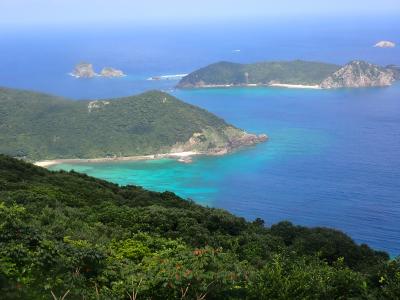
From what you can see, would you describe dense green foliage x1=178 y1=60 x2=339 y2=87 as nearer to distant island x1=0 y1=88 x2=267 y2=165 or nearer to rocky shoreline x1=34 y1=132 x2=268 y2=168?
distant island x1=0 y1=88 x2=267 y2=165

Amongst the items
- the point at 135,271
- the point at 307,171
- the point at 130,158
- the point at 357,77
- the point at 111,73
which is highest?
the point at 111,73

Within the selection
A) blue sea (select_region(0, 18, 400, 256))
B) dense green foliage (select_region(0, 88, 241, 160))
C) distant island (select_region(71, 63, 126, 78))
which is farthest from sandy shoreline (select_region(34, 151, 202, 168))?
distant island (select_region(71, 63, 126, 78))

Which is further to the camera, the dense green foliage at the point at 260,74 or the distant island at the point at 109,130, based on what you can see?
the dense green foliage at the point at 260,74

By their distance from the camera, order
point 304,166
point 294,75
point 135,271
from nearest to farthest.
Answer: point 135,271 → point 304,166 → point 294,75

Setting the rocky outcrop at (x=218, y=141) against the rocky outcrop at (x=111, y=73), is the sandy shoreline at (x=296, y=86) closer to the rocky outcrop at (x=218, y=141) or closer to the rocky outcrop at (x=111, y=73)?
the rocky outcrop at (x=111, y=73)

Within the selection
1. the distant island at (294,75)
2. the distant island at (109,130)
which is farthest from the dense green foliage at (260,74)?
the distant island at (109,130)

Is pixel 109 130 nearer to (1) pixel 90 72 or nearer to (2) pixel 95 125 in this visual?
(2) pixel 95 125

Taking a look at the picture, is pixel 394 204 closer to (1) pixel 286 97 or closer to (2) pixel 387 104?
(2) pixel 387 104

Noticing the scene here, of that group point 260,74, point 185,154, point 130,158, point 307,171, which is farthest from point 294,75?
point 130,158
